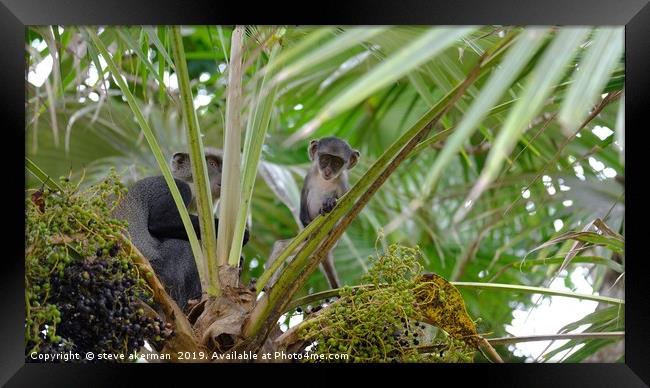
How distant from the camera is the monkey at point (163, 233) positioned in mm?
4074

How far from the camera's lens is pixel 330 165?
4949 mm

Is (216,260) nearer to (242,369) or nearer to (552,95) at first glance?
(242,369)

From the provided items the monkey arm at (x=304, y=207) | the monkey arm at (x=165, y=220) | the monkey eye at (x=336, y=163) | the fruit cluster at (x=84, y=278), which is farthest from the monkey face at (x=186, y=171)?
the fruit cluster at (x=84, y=278)

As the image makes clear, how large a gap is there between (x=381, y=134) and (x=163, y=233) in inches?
74.8

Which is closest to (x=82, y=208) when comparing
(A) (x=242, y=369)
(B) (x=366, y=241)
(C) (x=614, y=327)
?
(A) (x=242, y=369)

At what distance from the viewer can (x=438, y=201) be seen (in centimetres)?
564

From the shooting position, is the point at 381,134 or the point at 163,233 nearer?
the point at 163,233

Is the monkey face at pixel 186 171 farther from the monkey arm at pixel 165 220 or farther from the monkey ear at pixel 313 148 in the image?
the monkey ear at pixel 313 148

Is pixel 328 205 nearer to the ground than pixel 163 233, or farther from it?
farther from it

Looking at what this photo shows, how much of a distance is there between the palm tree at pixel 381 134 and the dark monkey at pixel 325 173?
0.15 m

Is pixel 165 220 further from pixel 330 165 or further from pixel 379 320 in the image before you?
pixel 379 320

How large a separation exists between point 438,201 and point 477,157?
0.47m
